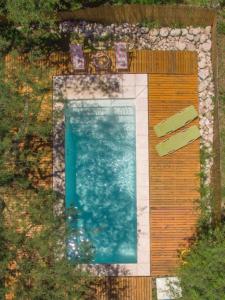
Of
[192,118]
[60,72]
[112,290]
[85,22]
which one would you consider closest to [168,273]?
[112,290]

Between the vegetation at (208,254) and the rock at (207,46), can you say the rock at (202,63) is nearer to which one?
the rock at (207,46)

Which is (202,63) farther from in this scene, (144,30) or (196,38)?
(144,30)

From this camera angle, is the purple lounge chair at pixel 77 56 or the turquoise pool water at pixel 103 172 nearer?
the purple lounge chair at pixel 77 56

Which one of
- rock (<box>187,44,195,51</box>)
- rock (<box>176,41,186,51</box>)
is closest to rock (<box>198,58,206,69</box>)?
rock (<box>187,44,195,51</box>)

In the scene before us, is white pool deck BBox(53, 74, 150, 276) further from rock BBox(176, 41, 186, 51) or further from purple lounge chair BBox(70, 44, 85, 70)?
rock BBox(176, 41, 186, 51)

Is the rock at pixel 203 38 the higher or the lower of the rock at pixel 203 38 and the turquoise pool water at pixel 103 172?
the higher

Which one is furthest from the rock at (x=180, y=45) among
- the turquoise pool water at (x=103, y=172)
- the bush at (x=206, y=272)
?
the bush at (x=206, y=272)
